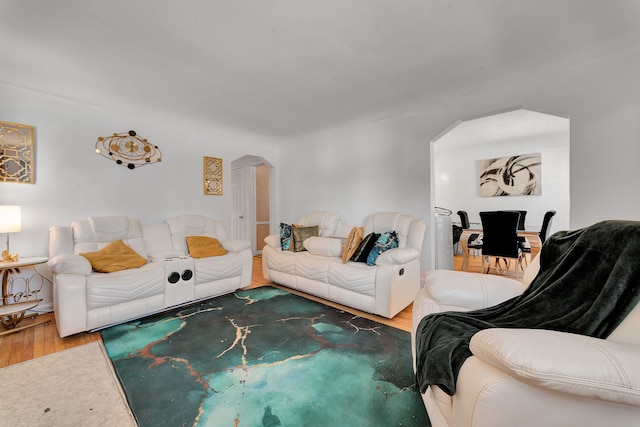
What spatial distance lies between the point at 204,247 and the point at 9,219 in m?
1.66

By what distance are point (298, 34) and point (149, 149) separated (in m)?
2.81

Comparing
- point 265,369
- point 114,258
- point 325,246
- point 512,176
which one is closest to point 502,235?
point 325,246

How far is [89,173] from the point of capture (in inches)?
128

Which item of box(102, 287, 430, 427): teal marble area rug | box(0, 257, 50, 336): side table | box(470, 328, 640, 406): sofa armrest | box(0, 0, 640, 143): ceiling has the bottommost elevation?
box(102, 287, 430, 427): teal marble area rug

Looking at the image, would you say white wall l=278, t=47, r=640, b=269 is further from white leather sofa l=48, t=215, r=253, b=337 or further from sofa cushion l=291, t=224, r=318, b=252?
white leather sofa l=48, t=215, r=253, b=337

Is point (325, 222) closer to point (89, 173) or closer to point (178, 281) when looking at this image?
point (178, 281)

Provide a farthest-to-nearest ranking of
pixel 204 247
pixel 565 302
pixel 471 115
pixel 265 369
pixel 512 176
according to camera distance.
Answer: pixel 512 176 → pixel 204 247 → pixel 471 115 → pixel 265 369 → pixel 565 302

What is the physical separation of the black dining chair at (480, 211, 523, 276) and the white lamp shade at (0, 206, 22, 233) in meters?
5.21

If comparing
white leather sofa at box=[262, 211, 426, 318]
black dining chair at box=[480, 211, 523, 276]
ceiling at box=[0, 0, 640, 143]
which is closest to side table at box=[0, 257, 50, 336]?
ceiling at box=[0, 0, 640, 143]

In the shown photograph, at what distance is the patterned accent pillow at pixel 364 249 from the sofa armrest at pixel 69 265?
8.17 ft

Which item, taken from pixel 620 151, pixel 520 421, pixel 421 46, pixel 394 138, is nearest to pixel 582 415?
pixel 520 421

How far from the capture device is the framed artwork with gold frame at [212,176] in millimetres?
4309

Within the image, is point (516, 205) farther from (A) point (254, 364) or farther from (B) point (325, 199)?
(A) point (254, 364)

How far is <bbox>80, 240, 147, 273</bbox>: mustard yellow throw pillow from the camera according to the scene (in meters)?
2.57
